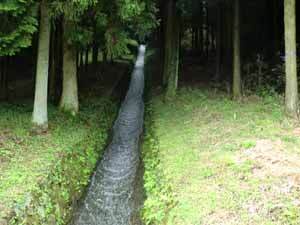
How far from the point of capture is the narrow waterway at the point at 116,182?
29.7 feet

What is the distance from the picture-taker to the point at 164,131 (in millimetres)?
12953

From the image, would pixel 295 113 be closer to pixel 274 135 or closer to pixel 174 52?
pixel 274 135

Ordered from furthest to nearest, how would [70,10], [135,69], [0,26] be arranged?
[135,69] → [70,10] → [0,26]

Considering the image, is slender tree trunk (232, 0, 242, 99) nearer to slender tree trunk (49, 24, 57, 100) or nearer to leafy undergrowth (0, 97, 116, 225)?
leafy undergrowth (0, 97, 116, 225)

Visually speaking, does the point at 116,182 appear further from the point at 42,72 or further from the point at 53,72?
the point at 53,72

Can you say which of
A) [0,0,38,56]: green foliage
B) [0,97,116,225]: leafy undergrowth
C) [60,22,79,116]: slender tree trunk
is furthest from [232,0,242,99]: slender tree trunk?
[0,0,38,56]: green foliage

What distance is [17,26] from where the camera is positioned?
1108 centimetres

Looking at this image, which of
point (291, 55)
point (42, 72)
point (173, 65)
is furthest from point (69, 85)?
point (291, 55)

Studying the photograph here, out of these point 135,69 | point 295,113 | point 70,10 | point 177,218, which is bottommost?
point 177,218

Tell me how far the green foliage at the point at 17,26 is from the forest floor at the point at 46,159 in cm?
239

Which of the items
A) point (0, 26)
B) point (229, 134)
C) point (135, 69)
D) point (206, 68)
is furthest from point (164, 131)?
point (135, 69)

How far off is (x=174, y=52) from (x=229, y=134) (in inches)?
312

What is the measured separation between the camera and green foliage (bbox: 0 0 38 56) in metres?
10.7

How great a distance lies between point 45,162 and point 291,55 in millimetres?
7314
